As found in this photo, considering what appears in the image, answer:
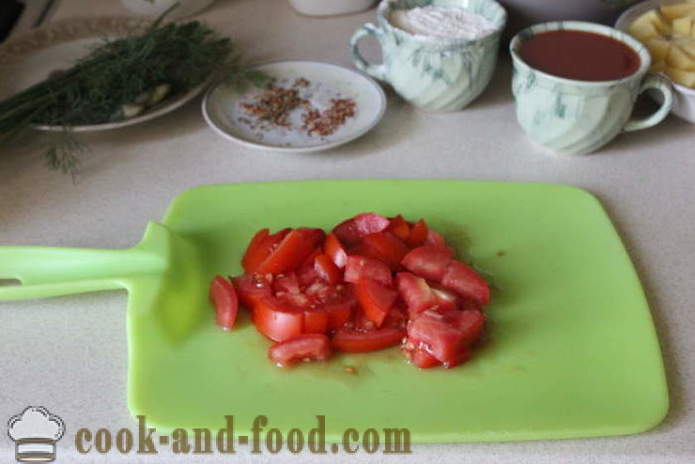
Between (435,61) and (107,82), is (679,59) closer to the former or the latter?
(435,61)

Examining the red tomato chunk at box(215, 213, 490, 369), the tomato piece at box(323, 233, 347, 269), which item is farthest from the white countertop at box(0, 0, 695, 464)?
the tomato piece at box(323, 233, 347, 269)

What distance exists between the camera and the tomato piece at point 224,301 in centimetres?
80

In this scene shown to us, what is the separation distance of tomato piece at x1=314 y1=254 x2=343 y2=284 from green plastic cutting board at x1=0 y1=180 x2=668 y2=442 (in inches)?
3.7

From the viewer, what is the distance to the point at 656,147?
42.9 inches

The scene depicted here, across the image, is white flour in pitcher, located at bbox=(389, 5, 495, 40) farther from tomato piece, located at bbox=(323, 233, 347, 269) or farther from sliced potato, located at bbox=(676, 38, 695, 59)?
tomato piece, located at bbox=(323, 233, 347, 269)

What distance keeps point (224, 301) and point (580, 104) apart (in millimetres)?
539

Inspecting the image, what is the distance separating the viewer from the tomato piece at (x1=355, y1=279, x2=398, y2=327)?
77 cm

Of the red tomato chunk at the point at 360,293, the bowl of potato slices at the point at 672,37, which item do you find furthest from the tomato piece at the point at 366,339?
the bowl of potato slices at the point at 672,37

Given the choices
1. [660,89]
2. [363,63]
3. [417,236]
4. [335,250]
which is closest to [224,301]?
[335,250]

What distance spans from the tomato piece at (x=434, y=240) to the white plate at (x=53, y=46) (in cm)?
49

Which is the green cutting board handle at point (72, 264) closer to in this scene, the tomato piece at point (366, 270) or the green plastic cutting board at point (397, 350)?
the green plastic cutting board at point (397, 350)

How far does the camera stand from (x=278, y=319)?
77 centimetres

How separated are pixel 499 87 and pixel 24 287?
0.79m

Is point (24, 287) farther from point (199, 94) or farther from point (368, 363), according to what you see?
point (199, 94)
